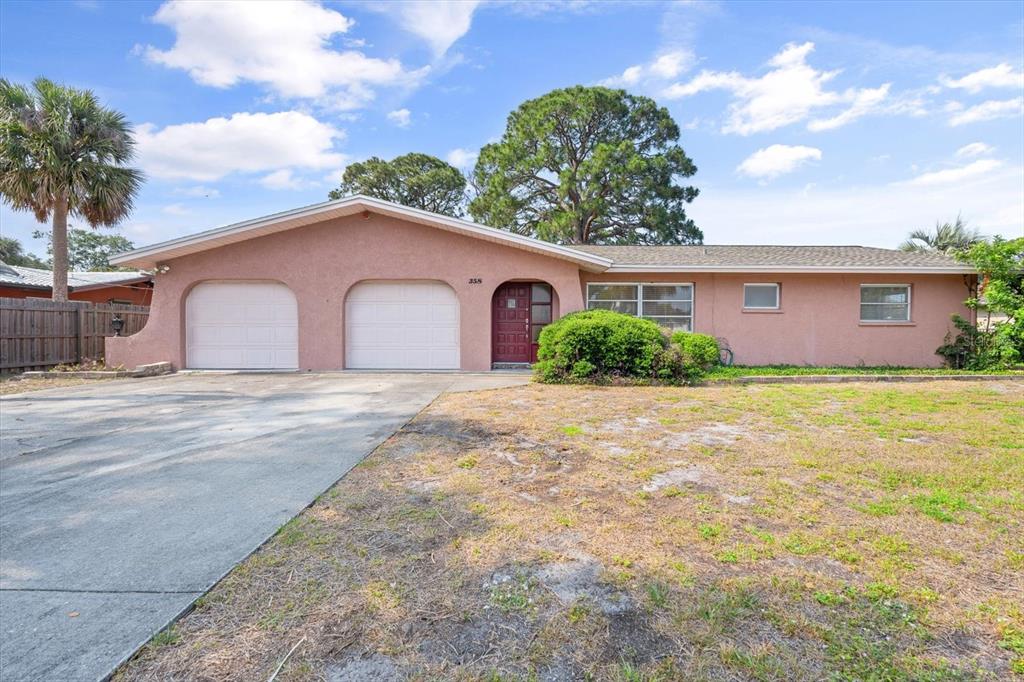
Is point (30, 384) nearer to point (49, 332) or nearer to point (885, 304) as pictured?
point (49, 332)

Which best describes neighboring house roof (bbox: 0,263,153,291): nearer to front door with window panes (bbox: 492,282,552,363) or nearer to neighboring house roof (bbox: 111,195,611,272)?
neighboring house roof (bbox: 111,195,611,272)

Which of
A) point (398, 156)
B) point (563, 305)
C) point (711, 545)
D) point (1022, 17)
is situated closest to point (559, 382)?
point (563, 305)

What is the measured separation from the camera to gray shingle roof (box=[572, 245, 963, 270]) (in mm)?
12648

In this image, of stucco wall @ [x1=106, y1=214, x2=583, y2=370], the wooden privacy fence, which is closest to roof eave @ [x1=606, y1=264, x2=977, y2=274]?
stucco wall @ [x1=106, y1=214, x2=583, y2=370]

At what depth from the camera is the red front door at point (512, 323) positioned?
13531mm

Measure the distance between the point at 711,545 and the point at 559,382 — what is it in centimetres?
710

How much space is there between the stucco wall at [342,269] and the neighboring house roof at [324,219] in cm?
29

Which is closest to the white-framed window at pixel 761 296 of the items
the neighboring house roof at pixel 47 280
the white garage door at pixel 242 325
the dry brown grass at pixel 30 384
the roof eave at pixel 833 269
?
the roof eave at pixel 833 269

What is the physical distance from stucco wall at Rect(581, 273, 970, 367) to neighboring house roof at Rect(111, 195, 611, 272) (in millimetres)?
2346

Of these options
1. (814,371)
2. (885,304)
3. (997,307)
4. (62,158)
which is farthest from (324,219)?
(997,307)

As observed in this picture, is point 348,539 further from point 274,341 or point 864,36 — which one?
point 864,36

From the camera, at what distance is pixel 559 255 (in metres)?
11.9

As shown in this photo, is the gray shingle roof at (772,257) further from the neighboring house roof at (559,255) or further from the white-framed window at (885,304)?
the white-framed window at (885,304)

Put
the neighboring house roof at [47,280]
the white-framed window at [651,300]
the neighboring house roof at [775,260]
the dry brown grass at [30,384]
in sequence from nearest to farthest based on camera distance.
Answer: the dry brown grass at [30,384] → the neighboring house roof at [775,260] → the white-framed window at [651,300] → the neighboring house roof at [47,280]
